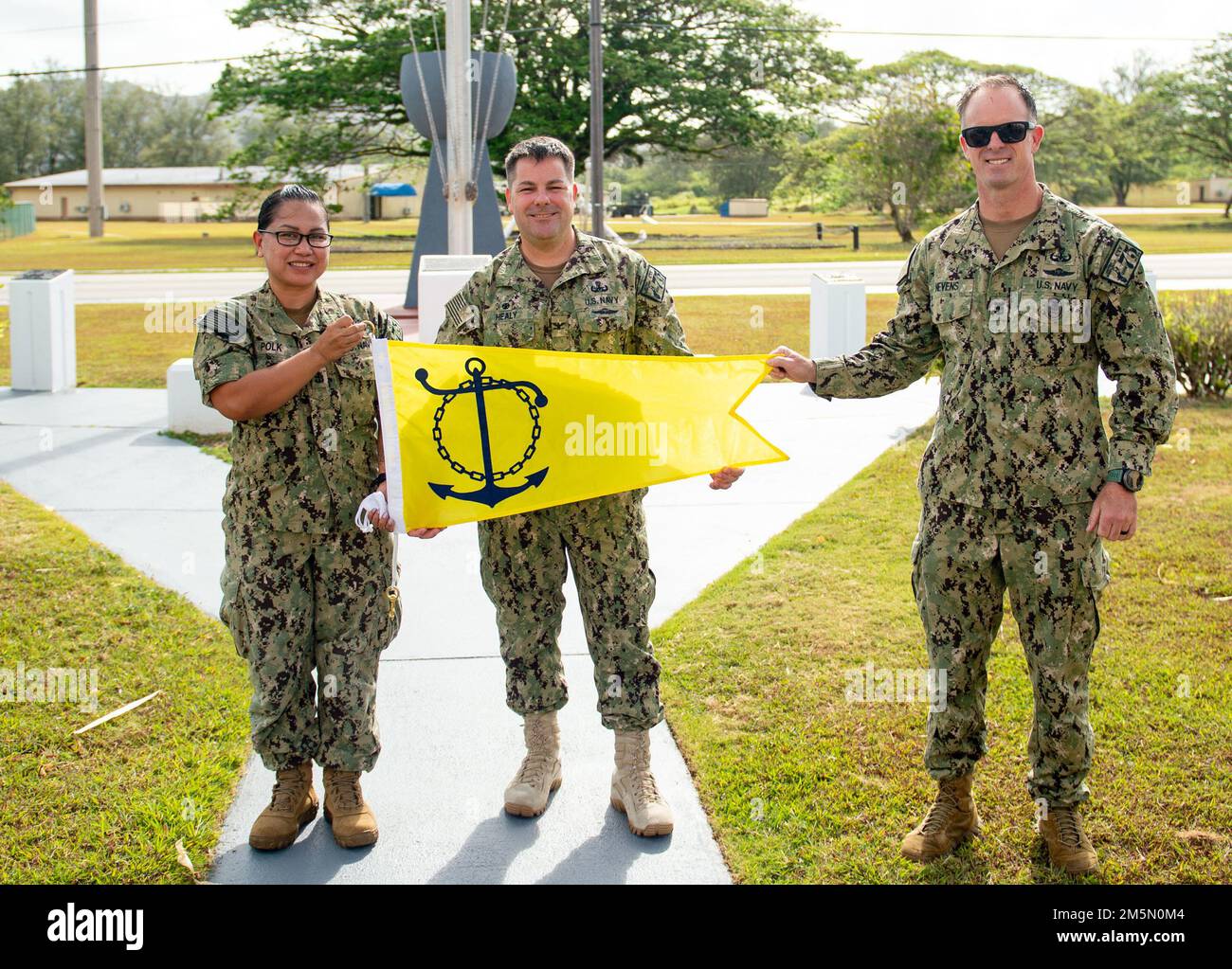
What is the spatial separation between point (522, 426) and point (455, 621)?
87.8 inches

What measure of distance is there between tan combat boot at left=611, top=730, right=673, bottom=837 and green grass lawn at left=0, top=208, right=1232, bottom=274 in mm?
25991

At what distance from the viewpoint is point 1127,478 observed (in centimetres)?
338

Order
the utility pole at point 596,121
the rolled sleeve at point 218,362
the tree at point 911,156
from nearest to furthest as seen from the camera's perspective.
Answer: the rolled sleeve at point 218,362, the utility pole at point 596,121, the tree at point 911,156

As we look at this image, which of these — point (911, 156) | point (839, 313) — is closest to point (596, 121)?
point (911, 156)

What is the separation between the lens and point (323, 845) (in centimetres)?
383

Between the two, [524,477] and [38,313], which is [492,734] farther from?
[38,313]

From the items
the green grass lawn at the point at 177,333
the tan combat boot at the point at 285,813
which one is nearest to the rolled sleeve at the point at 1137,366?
the tan combat boot at the point at 285,813

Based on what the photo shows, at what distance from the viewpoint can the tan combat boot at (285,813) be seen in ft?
12.4

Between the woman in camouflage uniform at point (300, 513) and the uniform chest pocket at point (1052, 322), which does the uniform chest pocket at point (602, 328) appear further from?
the uniform chest pocket at point (1052, 322)

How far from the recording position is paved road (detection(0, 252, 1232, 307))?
2214 cm

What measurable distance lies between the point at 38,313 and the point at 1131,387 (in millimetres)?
10917

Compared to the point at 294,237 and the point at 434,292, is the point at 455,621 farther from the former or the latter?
the point at 434,292

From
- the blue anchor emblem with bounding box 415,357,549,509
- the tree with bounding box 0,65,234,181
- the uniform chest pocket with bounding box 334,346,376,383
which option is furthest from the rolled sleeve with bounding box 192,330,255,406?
the tree with bounding box 0,65,234,181

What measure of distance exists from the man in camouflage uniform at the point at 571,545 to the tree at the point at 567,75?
112 ft
